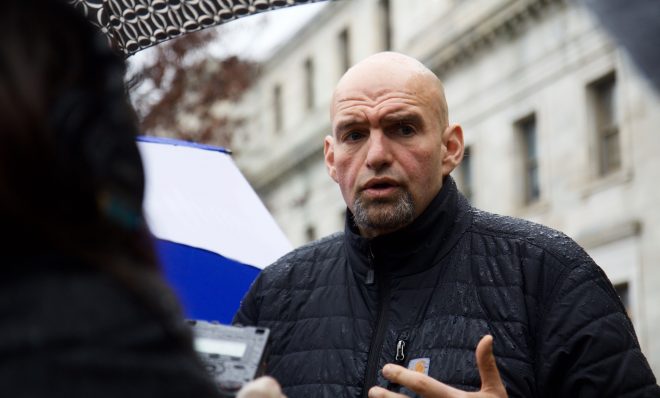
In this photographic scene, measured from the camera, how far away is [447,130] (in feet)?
14.9

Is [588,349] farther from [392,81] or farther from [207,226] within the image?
[207,226]

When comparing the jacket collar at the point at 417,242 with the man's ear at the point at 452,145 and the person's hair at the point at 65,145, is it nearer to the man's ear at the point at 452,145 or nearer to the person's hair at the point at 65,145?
the man's ear at the point at 452,145

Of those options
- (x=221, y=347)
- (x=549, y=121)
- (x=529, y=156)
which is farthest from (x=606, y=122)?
(x=221, y=347)

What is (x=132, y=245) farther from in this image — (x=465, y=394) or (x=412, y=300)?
(x=412, y=300)

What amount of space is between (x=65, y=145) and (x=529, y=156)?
27172 millimetres

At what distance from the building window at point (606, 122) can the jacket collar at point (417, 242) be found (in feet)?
70.0

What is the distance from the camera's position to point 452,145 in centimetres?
455

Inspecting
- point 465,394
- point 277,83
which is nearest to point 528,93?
point 277,83

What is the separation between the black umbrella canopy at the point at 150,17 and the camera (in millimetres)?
2998

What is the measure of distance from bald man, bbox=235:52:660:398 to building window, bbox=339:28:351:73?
35324mm

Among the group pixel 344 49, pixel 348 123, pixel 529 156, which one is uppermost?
pixel 344 49

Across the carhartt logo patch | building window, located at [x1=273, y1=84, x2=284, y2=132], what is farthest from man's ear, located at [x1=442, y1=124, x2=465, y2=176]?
building window, located at [x1=273, y1=84, x2=284, y2=132]

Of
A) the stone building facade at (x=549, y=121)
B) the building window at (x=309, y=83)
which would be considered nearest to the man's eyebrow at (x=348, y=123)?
the stone building facade at (x=549, y=121)

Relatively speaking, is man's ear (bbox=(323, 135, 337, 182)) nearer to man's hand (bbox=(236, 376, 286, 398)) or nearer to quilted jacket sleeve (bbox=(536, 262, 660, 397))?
quilted jacket sleeve (bbox=(536, 262, 660, 397))
